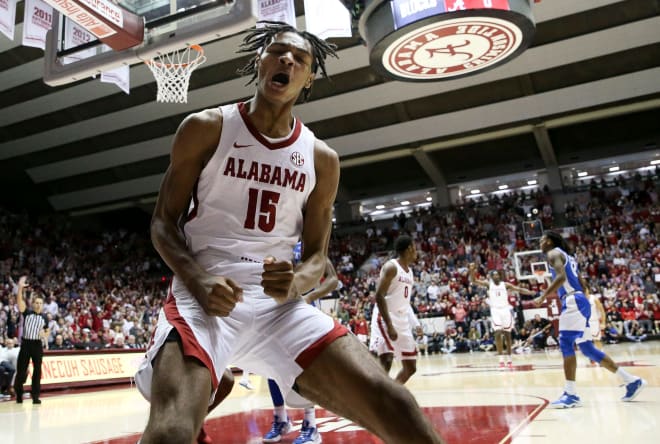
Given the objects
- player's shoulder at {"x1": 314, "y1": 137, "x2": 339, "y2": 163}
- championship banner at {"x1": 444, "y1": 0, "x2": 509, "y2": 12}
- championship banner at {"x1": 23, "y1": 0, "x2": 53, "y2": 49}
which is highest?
championship banner at {"x1": 23, "y1": 0, "x2": 53, "y2": 49}

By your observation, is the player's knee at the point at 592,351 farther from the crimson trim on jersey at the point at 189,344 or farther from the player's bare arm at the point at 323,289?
the crimson trim on jersey at the point at 189,344

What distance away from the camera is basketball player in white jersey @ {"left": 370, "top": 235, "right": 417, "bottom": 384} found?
5809mm

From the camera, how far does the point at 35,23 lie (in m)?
9.06

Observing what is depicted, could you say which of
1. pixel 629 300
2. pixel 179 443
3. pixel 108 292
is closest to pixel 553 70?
pixel 629 300

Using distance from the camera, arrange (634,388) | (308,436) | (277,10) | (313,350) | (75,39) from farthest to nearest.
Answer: (277,10) < (75,39) < (634,388) < (308,436) < (313,350)

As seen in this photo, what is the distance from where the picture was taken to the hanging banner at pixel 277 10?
8.16 metres

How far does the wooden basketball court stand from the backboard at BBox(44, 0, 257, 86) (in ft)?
13.3

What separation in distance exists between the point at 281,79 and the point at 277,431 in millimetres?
3293

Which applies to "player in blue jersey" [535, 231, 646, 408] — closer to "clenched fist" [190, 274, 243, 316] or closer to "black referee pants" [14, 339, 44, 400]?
"clenched fist" [190, 274, 243, 316]

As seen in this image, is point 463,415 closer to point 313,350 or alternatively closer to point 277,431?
point 277,431

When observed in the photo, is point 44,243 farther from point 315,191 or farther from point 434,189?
point 315,191

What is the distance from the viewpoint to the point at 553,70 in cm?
1814

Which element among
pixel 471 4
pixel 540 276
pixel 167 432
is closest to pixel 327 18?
pixel 471 4

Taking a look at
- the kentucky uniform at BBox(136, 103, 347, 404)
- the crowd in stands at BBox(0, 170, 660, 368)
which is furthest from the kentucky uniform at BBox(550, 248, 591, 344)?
the crowd in stands at BBox(0, 170, 660, 368)
